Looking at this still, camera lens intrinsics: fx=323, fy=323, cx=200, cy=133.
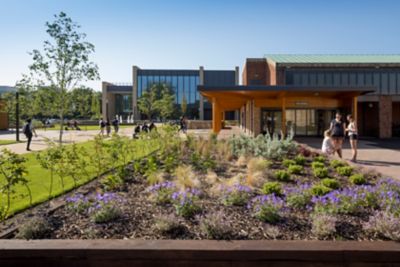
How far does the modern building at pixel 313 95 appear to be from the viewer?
70.5ft

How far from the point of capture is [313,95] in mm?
25016

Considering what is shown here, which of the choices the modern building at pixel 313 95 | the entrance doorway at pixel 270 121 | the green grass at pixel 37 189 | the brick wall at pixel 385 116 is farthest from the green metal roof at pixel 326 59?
the green grass at pixel 37 189

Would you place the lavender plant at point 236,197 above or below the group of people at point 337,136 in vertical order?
below

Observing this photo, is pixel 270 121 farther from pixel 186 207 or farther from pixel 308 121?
pixel 186 207

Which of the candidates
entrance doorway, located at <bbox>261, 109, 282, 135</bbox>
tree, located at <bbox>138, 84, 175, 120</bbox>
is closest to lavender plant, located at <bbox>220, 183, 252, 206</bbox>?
entrance doorway, located at <bbox>261, 109, 282, 135</bbox>

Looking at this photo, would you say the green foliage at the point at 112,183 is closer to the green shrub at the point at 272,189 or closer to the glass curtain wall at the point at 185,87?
the green shrub at the point at 272,189

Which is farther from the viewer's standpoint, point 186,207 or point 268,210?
point 186,207

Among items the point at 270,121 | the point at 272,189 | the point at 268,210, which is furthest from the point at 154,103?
the point at 268,210

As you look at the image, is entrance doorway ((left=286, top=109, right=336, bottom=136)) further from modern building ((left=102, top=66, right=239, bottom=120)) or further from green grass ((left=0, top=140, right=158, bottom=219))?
modern building ((left=102, top=66, right=239, bottom=120))

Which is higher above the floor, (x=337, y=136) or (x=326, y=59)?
(x=326, y=59)
